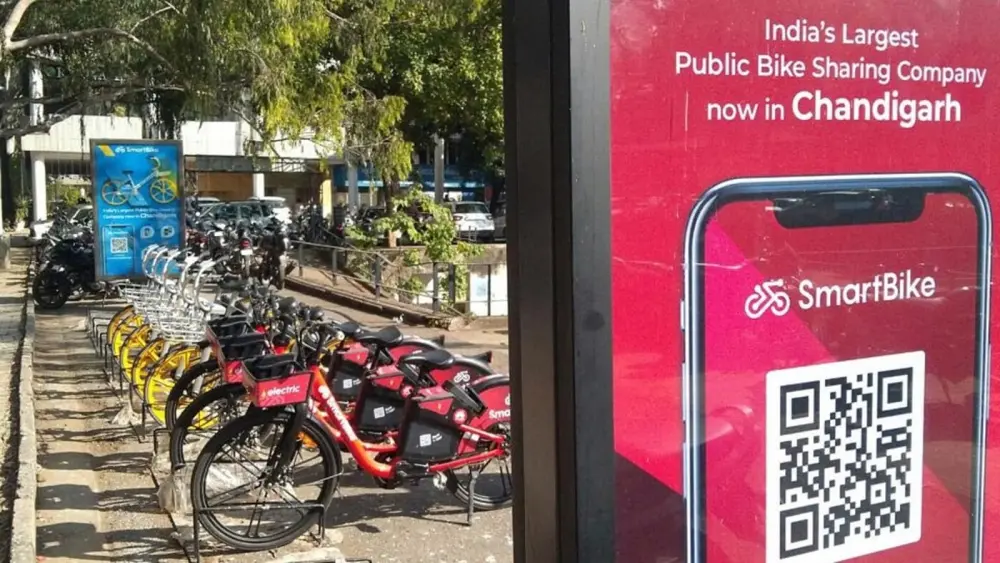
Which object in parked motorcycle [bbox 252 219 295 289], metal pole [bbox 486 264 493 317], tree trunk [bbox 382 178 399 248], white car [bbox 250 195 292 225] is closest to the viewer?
parked motorcycle [bbox 252 219 295 289]

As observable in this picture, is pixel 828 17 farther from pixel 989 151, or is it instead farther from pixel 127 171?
pixel 127 171

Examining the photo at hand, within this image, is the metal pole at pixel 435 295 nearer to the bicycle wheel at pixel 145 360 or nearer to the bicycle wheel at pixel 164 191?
the bicycle wheel at pixel 164 191

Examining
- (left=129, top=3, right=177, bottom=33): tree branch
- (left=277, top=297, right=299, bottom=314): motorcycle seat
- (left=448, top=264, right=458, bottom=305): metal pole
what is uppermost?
(left=129, top=3, right=177, bottom=33): tree branch

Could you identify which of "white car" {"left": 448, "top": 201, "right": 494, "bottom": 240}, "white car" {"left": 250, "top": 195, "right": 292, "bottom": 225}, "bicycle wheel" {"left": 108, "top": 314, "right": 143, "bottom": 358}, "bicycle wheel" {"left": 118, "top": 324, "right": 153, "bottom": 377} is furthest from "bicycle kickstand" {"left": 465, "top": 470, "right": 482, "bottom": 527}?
"white car" {"left": 250, "top": 195, "right": 292, "bottom": 225}

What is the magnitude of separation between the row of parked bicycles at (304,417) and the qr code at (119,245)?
14.4 feet

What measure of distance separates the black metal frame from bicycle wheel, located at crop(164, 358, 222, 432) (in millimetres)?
4202

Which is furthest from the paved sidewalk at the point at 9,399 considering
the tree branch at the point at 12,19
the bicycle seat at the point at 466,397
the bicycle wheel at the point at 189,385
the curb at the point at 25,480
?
the tree branch at the point at 12,19

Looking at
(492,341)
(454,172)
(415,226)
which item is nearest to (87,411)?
(492,341)

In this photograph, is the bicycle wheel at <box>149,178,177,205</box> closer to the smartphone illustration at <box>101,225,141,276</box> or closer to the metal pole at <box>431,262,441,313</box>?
the smartphone illustration at <box>101,225,141,276</box>

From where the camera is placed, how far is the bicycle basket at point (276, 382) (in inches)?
165

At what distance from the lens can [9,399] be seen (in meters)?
7.36

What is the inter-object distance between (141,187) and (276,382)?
7141 millimetres

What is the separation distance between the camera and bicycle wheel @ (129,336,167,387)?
→ 6707 millimetres

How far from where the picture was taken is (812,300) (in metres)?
1.56
